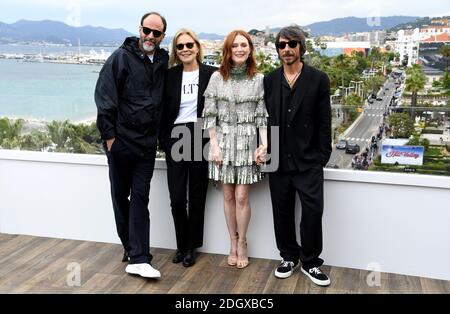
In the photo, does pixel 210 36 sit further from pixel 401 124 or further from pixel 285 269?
pixel 285 269

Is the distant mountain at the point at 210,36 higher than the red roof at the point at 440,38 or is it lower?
higher

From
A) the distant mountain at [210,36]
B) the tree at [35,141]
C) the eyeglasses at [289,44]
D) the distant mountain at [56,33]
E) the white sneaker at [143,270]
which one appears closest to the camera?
the eyeglasses at [289,44]

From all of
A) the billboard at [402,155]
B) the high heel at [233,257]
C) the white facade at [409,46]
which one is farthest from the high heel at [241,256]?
the white facade at [409,46]

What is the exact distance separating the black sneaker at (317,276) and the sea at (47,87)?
6.27 ft

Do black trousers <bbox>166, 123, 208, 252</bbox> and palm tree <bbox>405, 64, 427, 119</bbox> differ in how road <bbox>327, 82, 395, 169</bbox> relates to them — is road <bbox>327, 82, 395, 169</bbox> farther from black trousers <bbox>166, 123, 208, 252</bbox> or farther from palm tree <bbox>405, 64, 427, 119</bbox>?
black trousers <bbox>166, 123, 208, 252</bbox>

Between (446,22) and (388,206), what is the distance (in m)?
1.21

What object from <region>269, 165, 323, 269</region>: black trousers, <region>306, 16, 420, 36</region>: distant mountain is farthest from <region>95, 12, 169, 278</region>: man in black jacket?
<region>306, 16, 420, 36</region>: distant mountain

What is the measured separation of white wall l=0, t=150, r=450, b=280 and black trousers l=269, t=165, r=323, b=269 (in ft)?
0.68

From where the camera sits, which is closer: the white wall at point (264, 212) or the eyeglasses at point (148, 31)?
the eyeglasses at point (148, 31)

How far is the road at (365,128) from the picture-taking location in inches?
126

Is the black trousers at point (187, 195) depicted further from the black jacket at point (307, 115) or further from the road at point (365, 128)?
the road at point (365, 128)

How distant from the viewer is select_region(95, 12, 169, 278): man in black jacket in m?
2.93
